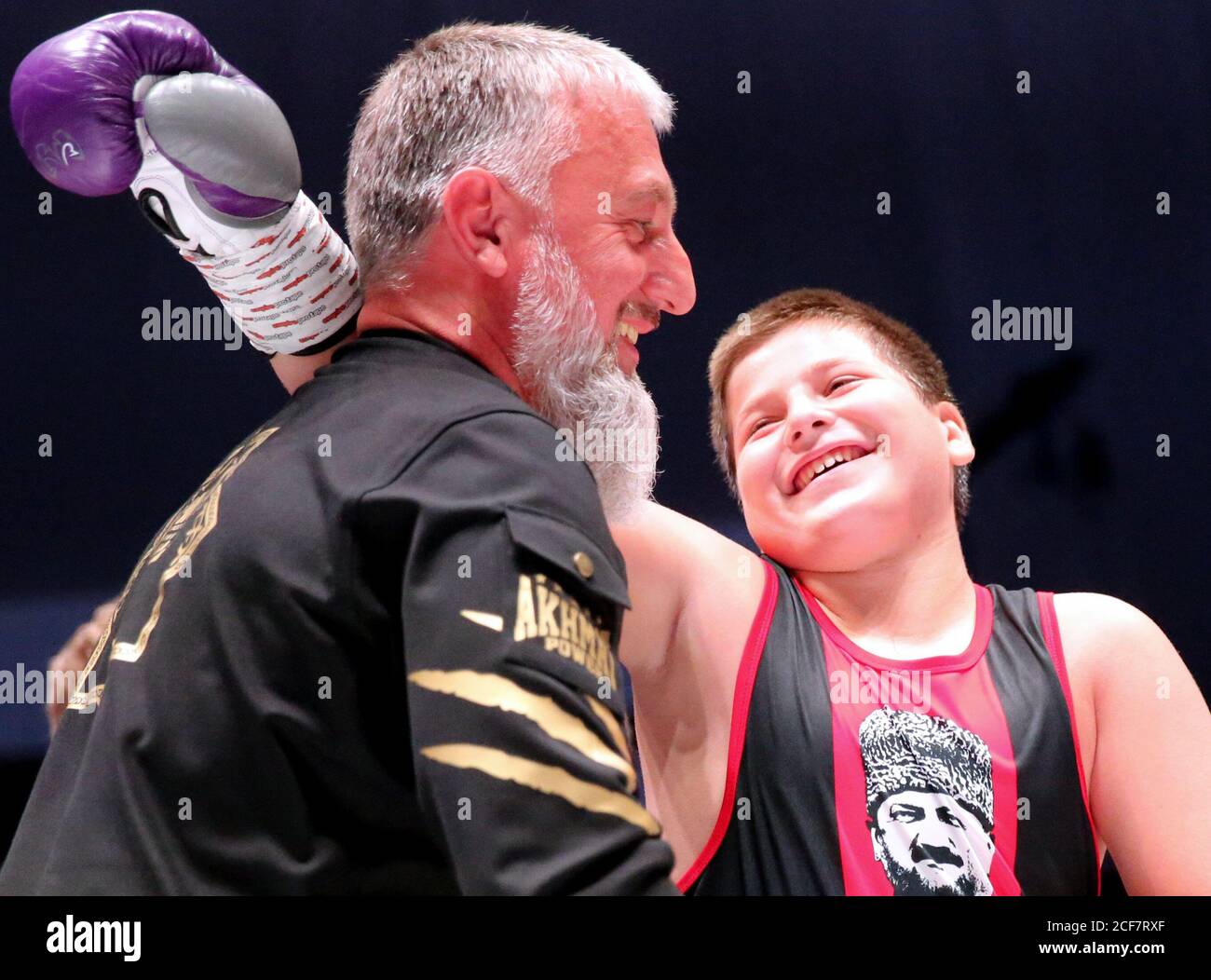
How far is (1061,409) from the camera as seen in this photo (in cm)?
227

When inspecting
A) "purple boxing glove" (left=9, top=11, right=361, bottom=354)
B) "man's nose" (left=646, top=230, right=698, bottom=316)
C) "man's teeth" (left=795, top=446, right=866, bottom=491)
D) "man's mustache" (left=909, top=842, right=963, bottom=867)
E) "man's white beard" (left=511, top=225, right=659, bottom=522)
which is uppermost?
"purple boxing glove" (left=9, top=11, right=361, bottom=354)

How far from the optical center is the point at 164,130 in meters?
1.23

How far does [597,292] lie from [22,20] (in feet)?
4.79

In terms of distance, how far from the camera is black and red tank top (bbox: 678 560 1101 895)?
4.76 feet

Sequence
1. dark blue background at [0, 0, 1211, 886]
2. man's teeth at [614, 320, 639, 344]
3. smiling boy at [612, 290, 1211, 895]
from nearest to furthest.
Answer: man's teeth at [614, 320, 639, 344]
smiling boy at [612, 290, 1211, 895]
dark blue background at [0, 0, 1211, 886]

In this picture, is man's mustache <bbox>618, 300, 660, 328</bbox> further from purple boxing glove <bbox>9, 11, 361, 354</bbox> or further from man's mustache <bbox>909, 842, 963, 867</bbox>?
man's mustache <bbox>909, 842, 963, 867</bbox>

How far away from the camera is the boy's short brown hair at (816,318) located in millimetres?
1741

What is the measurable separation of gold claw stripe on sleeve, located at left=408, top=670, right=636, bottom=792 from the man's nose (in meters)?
0.63

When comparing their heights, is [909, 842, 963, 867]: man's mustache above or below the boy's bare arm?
below

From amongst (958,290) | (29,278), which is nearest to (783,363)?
(958,290)

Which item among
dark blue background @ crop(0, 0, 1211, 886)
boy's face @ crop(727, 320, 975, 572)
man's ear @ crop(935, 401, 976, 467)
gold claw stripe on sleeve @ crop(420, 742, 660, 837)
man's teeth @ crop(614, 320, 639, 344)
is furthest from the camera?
dark blue background @ crop(0, 0, 1211, 886)

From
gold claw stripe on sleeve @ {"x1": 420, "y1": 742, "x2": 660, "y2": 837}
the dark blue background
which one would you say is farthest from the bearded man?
the dark blue background

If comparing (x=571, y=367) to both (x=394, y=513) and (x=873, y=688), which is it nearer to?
(x=394, y=513)

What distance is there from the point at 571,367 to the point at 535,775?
53cm
